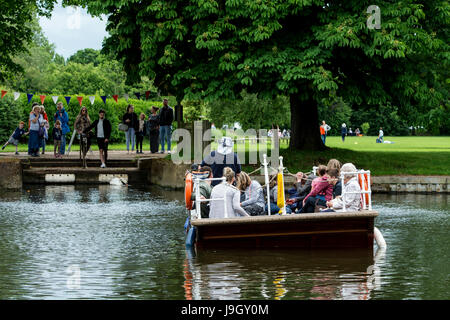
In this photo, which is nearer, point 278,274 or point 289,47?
point 278,274

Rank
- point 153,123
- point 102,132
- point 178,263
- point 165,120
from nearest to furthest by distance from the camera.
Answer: point 178,263, point 102,132, point 165,120, point 153,123

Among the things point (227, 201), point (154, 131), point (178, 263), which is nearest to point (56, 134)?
point (154, 131)

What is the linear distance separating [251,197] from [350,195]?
66.5 inches

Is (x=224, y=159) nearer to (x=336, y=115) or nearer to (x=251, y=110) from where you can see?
(x=251, y=110)

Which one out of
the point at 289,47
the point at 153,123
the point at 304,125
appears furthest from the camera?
the point at 153,123

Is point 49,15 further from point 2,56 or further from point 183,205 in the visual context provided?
point 183,205

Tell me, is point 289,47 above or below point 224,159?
above

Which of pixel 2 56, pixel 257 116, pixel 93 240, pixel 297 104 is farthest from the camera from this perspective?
pixel 257 116

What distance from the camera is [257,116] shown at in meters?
60.9

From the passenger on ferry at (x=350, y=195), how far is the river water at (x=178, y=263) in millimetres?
767

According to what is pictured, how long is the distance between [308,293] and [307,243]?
3.51 meters

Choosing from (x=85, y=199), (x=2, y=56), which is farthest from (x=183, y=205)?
(x=2, y=56)

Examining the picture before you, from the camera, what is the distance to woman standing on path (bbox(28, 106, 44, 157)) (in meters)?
31.5

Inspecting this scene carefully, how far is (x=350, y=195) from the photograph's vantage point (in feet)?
46.1
